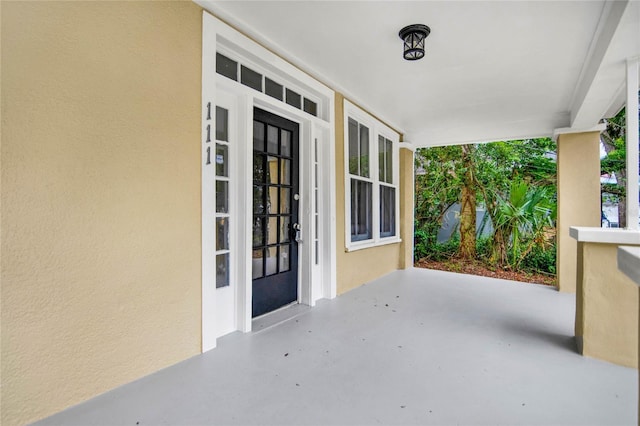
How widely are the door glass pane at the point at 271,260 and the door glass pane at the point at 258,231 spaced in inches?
5.6

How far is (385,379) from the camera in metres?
2.04

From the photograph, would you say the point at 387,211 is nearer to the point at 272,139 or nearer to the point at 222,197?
the point at 272,139

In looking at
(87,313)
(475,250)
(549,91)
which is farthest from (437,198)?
(87,313)

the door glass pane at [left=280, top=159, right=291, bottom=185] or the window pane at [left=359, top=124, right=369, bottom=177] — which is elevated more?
the window pane at [left=359, top=124, right=369, bottom=177]

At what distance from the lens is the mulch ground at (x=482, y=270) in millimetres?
5707

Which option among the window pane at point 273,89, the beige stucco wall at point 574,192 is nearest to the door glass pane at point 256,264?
the window pane at point 273,89

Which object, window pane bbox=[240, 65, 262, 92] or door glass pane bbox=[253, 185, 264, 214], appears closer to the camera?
window pane bbox=[240, 65, 262, 92]

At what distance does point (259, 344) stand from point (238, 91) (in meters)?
2.16

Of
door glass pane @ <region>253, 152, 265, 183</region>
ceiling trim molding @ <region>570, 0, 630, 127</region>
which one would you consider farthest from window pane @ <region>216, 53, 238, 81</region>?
ceiling trim molding @ <region>570, 0, 630, 127</region>

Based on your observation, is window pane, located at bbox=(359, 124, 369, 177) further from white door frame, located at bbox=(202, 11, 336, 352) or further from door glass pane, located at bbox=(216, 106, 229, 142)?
door glass pane, located at bbox=(216, 106, 229, 142)

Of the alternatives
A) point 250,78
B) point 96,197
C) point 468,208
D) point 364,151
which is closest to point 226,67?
point 250,78

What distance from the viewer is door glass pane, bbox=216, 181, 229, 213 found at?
106 inches

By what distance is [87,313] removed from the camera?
1.74m

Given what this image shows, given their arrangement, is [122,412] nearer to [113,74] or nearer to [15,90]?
[15,90]
